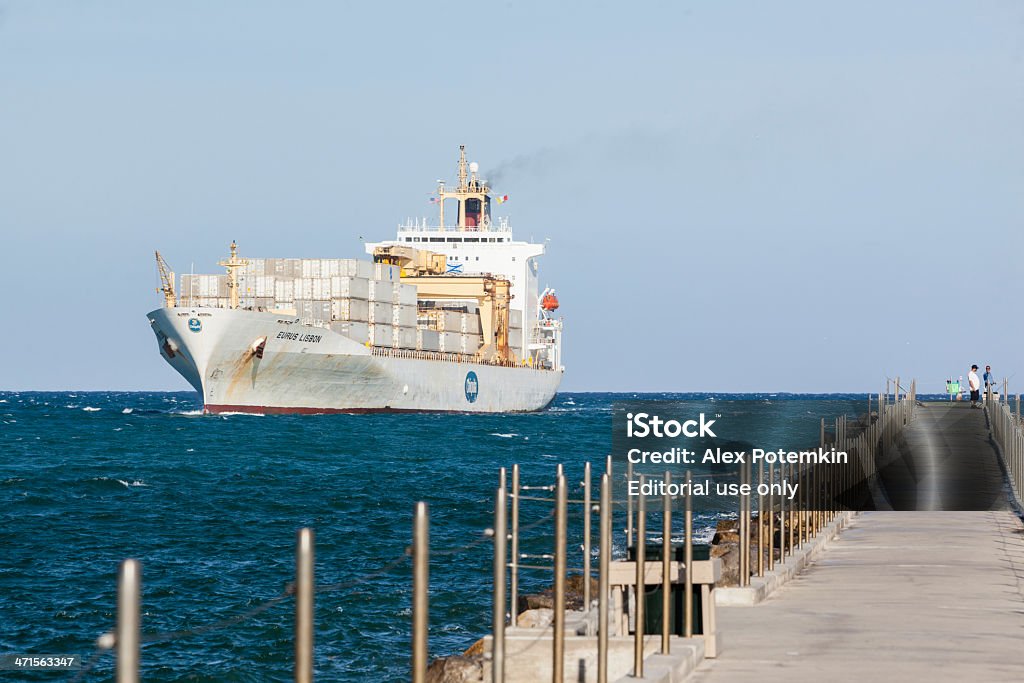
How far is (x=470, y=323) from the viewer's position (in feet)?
276

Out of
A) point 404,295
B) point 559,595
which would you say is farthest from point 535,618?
point 404,295

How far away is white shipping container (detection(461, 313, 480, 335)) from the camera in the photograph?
83.8m

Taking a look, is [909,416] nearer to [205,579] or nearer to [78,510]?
[78,510]

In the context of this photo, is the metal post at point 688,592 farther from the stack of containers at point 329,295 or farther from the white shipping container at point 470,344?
the white shipping container at point 470,344

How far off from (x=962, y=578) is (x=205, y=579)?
10012 millimetres

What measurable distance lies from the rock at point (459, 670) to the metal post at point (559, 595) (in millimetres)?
2691

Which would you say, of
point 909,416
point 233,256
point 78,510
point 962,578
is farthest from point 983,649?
point 233,256

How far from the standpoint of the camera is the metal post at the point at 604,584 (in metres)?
7.28

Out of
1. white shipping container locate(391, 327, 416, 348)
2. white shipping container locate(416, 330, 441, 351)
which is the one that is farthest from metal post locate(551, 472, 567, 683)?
white shipping container locate(416, 330, 441, 351)

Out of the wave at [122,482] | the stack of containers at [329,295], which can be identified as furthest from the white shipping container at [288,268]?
the wave at [122,482]

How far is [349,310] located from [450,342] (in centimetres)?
959

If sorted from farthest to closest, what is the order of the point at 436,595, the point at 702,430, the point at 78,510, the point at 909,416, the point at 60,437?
the point at 60,437
the point at 909,416
the point at 78,510
the point at 436,595
the point at 702,430

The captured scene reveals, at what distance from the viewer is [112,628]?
602 inches

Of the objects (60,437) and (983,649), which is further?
(60,437)
